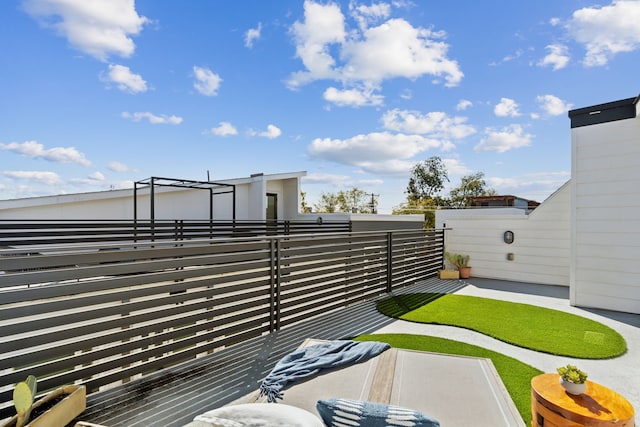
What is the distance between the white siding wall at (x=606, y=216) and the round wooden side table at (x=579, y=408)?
179 inches

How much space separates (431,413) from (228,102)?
1176 centimetres

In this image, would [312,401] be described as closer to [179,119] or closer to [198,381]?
[198,381]

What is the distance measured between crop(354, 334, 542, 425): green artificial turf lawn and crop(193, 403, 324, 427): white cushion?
1.89 metres

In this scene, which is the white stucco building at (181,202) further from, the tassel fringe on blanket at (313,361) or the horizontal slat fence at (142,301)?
the tassel fringe on blanket at (313,361)

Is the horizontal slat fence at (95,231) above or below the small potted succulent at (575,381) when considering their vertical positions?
above

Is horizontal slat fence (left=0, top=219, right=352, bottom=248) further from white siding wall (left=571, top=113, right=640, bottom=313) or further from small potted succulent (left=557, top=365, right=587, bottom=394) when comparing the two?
white siding wall (left=571, top=113, right=640, bottom=313)

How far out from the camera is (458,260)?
7.87 m

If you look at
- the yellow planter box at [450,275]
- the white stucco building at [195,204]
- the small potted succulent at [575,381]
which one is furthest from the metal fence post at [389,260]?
the white stucco building at [195,204]

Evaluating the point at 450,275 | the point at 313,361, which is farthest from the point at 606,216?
the point at 313,361

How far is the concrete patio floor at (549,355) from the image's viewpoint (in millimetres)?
2943

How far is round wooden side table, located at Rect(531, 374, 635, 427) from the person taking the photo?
5.30ft

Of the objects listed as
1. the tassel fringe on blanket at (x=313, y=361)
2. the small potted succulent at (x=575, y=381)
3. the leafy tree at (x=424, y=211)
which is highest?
the leafy tree at (x=424, y=211)

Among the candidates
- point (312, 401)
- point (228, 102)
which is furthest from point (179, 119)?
point (312, 401)

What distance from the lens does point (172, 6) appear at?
6.77 m
